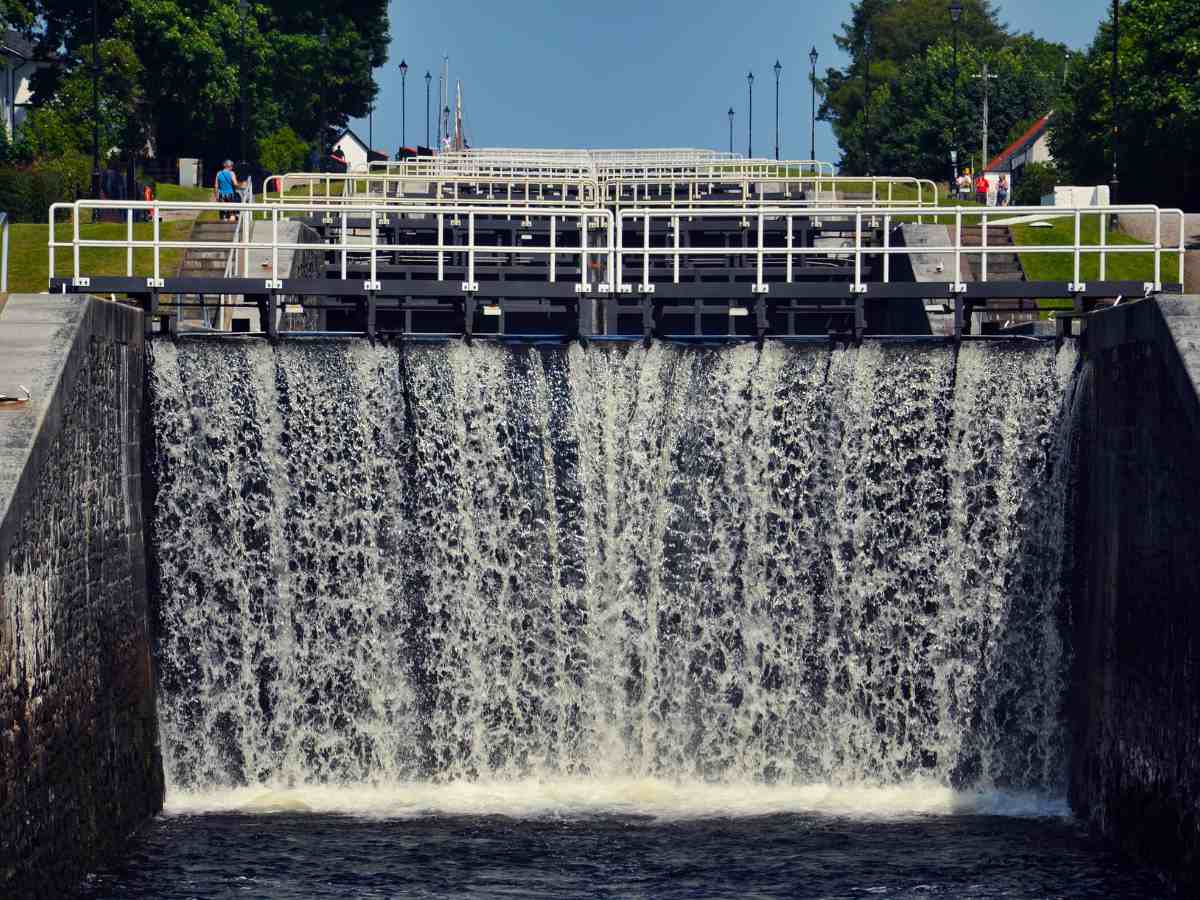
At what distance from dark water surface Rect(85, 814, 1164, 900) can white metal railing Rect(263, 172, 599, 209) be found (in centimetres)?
1029

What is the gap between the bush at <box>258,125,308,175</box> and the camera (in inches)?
3019

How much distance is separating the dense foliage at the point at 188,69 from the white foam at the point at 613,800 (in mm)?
40247

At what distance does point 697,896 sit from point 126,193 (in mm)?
35190

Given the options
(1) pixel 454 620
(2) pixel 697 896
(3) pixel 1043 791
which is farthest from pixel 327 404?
(3) pixel 1043 791

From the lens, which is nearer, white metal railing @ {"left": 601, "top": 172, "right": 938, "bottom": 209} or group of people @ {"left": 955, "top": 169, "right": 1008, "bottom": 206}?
white metal railing @ {"left": 601, "top": 172, "right": 938, "bottom": 209}

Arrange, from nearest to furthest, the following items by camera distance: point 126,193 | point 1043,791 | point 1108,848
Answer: point 1108,848
point 1043,791
point 126,193

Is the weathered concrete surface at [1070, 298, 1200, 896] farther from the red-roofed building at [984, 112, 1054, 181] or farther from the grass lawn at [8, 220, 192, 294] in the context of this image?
the red-roofed building at [984, 112, 1054, 181]

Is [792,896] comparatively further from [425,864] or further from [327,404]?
[327,404]

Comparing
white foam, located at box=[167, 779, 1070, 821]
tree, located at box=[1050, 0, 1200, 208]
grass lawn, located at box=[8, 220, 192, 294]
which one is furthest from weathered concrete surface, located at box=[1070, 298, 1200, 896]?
tree, located at box=[1050, 0, 1200, 208]

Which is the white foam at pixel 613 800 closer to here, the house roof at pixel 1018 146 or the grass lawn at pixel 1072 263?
the grass lawn at pixel 1072 263

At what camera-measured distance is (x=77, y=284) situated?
80.8 feet

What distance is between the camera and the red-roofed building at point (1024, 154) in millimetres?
99312

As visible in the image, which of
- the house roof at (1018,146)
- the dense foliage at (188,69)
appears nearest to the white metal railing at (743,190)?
the dense foliage at (188,69)

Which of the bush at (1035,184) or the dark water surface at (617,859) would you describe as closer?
the dark water surface at (617,859)
